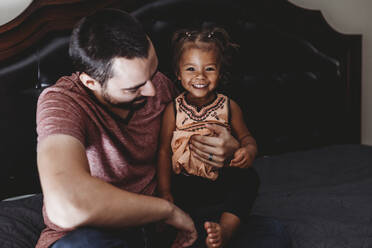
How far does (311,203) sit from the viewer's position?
1.28 meters

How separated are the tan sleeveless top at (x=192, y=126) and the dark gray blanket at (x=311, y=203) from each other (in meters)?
0.30

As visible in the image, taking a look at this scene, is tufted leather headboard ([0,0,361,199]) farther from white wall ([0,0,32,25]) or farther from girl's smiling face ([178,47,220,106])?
girl's smiling face ([178,47,220,106])

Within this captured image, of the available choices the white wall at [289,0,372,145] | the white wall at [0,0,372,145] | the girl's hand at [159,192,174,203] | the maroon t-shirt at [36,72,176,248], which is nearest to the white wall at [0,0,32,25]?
the maroon t-shirt at [36,72,176,248]

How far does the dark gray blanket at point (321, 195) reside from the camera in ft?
3.47

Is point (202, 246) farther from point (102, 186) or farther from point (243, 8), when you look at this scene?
point (243, 8)

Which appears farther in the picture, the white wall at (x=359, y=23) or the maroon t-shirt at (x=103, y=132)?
the white wall at (x=359, y=23)

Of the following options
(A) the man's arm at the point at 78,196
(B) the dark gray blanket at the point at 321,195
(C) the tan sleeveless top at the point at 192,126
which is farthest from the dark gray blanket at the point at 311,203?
(A) the man's arm at the point at 78,196

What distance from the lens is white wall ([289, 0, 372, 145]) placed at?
2322mm

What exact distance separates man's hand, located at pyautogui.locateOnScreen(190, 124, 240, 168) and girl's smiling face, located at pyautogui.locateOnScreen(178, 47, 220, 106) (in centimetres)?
19

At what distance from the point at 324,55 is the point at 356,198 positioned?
108 centimetres

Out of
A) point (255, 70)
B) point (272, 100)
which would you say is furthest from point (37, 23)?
point (272, 100)

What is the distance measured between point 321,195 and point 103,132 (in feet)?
3.04

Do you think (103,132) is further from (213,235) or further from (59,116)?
(213,235)

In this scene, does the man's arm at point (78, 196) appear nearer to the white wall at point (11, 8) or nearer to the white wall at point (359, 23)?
the white wall at point (11, 8)
